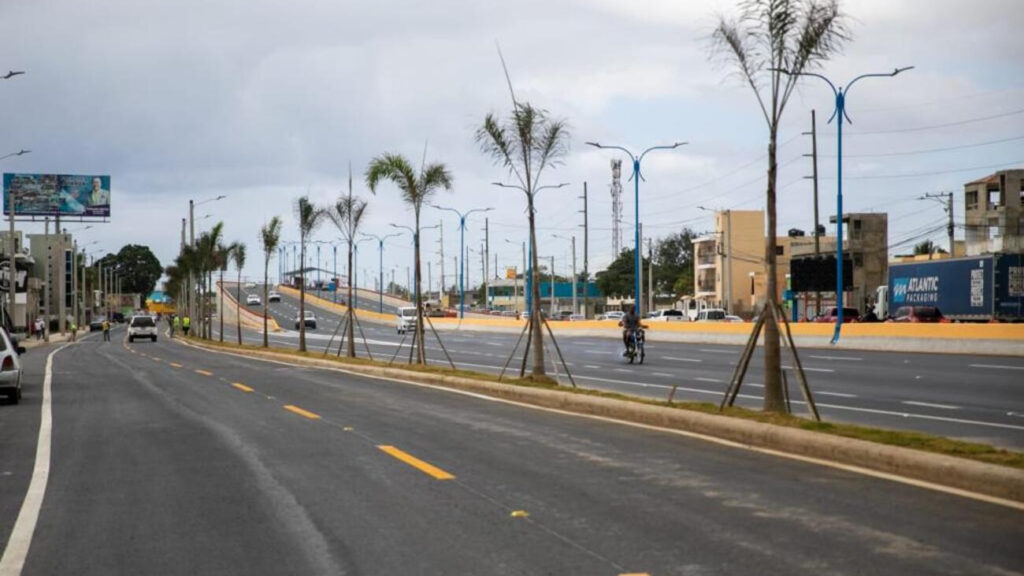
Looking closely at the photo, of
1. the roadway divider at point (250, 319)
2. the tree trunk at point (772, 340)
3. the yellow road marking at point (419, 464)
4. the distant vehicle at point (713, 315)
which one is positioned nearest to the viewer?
the yellow road marking at point (419, 464)

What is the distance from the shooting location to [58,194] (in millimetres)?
97500

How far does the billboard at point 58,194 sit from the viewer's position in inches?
3812

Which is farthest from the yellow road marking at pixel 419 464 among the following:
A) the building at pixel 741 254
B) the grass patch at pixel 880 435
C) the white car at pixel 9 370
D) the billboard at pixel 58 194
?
the building at pixel 741 254

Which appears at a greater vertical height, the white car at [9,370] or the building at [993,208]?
the building at [993,208]

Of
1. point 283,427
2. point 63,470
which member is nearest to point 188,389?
point 283,427

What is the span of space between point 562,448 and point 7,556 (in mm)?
6380

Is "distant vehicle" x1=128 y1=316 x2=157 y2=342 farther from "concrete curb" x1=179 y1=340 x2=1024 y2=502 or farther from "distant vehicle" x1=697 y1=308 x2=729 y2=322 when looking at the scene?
"concrete curb" x1=179 y1=340 x2=1024 y2=502

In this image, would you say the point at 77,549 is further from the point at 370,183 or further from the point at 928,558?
the point at 370,183

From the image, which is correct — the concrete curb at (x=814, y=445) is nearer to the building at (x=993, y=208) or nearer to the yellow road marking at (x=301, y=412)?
the yellow road marking at (x=301, y=412)

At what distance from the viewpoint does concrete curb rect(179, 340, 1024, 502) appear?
9180mm

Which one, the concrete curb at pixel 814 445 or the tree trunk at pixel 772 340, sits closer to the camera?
the concrete curb at pixel 814 445

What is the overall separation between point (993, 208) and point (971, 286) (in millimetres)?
55763

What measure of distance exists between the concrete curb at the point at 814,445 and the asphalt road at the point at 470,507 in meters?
0.41

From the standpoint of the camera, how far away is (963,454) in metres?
10.2
